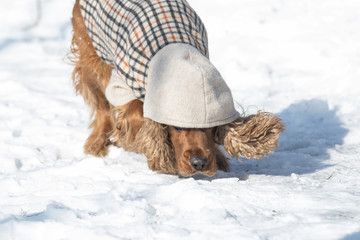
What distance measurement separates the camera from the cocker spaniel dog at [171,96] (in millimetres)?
2230

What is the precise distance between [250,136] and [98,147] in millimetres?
1112

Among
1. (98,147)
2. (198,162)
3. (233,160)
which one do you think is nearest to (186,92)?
Result: (198,162)

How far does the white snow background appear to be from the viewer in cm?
172

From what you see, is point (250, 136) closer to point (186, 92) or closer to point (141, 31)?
point (186, 92)

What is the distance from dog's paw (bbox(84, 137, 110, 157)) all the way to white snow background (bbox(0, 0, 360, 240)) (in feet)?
0.19

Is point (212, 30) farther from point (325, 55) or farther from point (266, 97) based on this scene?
point (266, 97)

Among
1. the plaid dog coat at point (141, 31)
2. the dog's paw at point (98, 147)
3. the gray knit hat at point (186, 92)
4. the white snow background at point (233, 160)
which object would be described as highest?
the plaid dog coat at point (141, 31)

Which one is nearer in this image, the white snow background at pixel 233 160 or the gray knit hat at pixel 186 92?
the white snow background at pixel 233 160

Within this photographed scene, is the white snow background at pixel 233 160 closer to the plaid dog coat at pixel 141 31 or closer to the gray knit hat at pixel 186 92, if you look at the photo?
the gray knit hat at pixel 186 92

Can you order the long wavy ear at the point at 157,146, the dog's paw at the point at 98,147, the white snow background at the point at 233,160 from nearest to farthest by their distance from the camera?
1. the white snow background at the point at 233,160
2. the long wavy ear at the point at 157,146
3. the dog's paw at the point at 98,147

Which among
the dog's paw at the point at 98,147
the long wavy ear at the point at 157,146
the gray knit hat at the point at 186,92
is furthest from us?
the dog's paw at the point at 98,147

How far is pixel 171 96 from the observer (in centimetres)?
222

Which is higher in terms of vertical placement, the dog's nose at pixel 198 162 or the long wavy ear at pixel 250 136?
the long wavy ear at pixel 250 136

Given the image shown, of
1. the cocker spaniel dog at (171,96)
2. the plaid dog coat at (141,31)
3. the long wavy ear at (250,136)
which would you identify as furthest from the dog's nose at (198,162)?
the plaid dog coat at (141,31)
